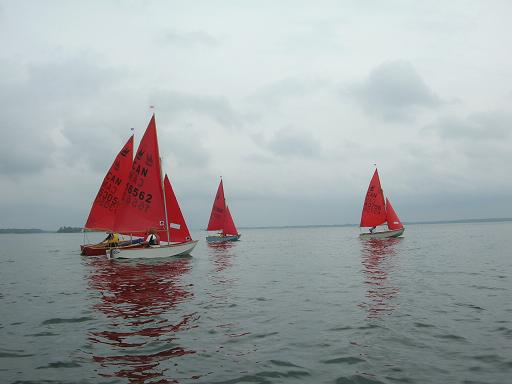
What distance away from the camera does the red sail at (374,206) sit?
62406 millimetres

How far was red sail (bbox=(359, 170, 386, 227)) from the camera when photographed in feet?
205

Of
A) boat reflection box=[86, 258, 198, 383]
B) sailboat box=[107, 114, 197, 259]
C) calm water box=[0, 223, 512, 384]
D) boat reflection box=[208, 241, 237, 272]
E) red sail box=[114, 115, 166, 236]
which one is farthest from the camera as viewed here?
red sail box=[114, 115, 166, 236]

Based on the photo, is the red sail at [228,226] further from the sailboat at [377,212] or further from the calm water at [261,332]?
the calm water at [261,332]

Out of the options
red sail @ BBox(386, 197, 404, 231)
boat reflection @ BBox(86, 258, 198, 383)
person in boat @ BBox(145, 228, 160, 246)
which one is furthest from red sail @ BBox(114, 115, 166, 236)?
red sail @ BBox(386, 197, 404, 231)

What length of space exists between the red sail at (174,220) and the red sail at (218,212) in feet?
85.9

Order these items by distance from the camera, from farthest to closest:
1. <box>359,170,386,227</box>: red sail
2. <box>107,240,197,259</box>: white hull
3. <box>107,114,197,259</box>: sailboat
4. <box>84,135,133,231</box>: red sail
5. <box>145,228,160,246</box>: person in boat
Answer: <box>359,170,386,227</box>: red sail < <box>84,135,133,231</box>: red sail < <box>145,228,160,246</box>: person in boat < <box>107,114,197,259</box>: sailboat < <box>107,240,197,259</box>: white hull

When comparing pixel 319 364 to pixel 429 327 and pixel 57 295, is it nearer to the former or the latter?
pixel 429 327

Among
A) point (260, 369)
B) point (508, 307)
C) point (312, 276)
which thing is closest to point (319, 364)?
point (260, 369)

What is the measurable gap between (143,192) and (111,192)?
27.2ft

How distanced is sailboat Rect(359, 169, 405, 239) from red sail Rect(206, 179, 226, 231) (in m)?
22.3

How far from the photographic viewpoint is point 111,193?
1588 inches

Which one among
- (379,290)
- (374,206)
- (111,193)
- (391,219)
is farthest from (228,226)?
(379,290)

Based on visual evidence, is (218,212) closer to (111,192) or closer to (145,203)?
(111,192)

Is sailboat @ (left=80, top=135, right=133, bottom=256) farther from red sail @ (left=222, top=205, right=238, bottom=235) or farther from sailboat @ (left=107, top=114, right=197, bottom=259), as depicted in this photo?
red sail @ (left=222, top=205, right=238, bottom=235)
